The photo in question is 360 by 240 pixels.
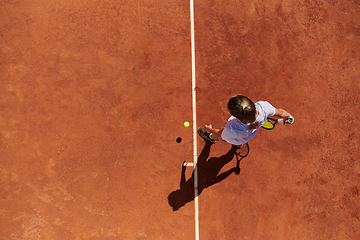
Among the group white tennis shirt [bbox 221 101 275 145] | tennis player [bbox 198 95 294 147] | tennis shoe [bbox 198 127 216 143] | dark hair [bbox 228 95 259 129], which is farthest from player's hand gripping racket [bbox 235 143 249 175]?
dark hair [bbox 228 95 259 129]

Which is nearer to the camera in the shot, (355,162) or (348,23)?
(355,162)

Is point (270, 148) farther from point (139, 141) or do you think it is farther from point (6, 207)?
point (6, 207)

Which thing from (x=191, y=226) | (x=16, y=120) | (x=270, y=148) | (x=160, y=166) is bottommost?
(x=191, y=226)

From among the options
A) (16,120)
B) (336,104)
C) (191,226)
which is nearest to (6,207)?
(16,120)

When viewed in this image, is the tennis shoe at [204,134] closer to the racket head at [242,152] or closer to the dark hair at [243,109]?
the racket head at [242,152]

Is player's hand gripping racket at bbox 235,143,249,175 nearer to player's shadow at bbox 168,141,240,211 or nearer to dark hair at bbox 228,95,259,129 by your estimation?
player's shadow at bbox 168,141,240,211

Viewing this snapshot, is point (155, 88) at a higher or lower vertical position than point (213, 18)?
lower
